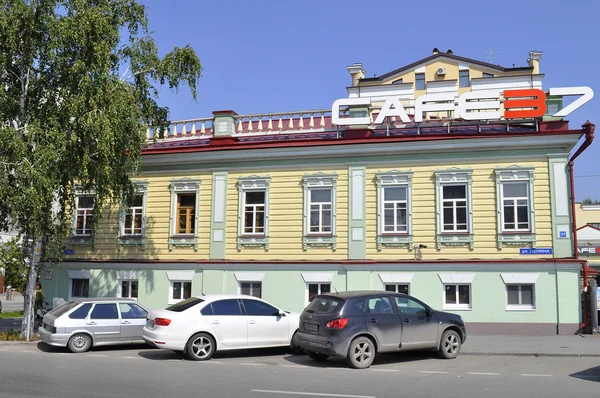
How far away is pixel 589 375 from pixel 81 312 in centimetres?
1167

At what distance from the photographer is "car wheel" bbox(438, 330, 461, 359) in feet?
42.5

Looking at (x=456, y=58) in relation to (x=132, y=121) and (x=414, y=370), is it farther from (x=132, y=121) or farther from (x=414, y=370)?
(x=414, y=370)

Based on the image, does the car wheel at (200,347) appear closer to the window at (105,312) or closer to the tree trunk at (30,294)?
the window at (105,312)

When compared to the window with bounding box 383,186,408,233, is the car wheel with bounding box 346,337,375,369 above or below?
below

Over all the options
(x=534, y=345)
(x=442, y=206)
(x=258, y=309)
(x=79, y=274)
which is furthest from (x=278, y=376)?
(x=79, y=274)

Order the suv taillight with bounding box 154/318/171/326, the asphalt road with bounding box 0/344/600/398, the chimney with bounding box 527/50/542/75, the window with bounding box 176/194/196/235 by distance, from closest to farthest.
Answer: the asphalt road with bounding box 0/344/600/398, the suv taillight with bounding box 154/318/171/326, the window with bounding box 176/194/196/235, the chimney with bounding box 527/50/542/75

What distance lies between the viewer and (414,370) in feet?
38.0

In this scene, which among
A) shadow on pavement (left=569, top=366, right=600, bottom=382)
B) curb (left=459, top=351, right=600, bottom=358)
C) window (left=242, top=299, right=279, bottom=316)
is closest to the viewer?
shadow on pavement (left=569, top=366, right=600, bottom=382)

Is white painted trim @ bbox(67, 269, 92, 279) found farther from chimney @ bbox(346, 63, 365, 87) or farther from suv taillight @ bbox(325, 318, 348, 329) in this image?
chimney @ bbox(346, 63, 365, 87)

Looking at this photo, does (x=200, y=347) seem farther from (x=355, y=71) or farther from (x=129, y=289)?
(x=355, y=71)

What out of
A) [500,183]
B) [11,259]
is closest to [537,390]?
A: [500,183]

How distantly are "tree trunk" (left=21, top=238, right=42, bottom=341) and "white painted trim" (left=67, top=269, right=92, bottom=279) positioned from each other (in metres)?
5.22

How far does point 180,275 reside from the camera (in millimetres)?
21281

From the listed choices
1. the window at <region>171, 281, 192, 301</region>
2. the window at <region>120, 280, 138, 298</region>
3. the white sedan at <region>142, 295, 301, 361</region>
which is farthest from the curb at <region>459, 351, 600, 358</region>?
the window at <region>120, 280, 138, 298</region>
